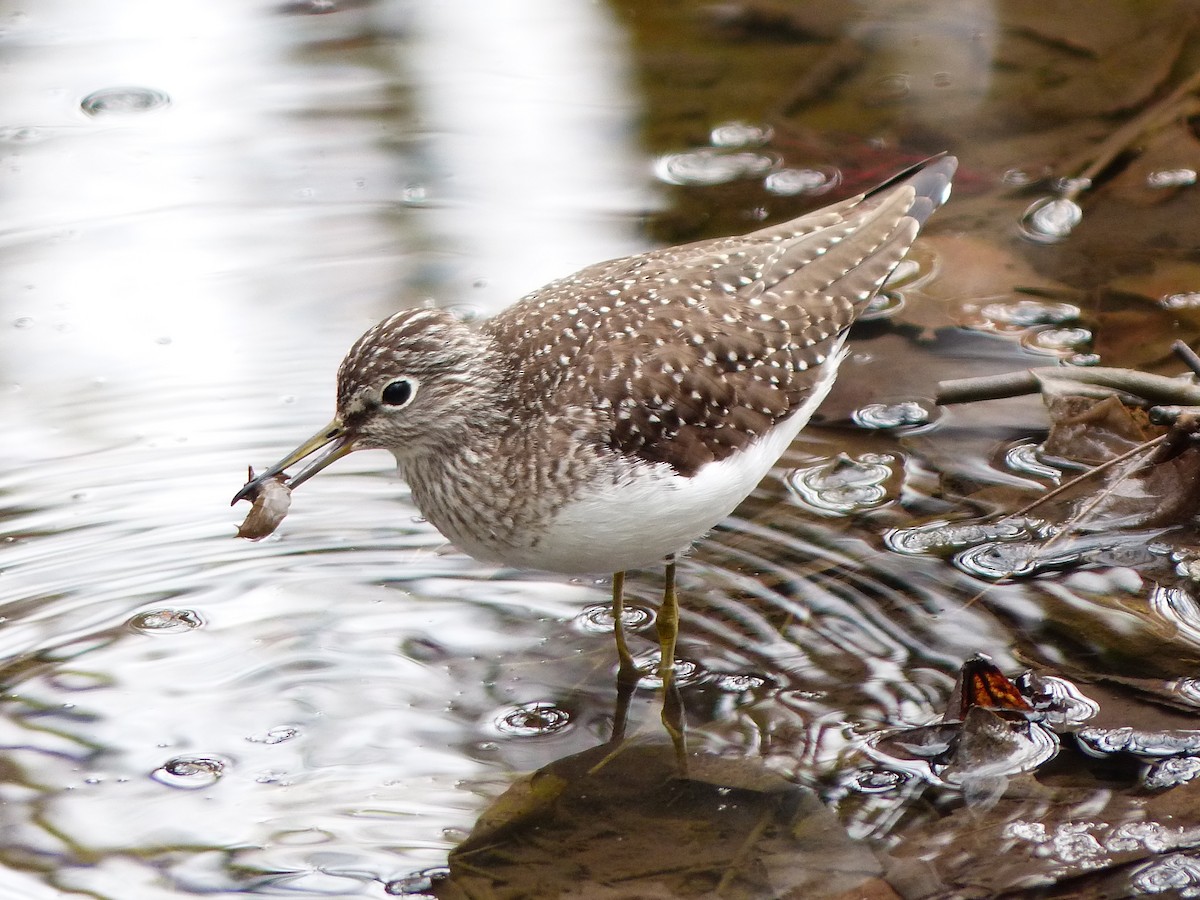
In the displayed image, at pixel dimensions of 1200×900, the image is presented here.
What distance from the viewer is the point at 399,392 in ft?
19.9

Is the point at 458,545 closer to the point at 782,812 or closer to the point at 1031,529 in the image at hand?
the point at 782,812

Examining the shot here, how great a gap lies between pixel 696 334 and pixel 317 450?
1.61 meters

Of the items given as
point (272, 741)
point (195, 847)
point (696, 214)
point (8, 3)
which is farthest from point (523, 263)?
point (8, 3)

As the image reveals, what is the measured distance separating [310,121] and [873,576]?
6114mm

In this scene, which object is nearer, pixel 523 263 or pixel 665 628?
pixel 665 628

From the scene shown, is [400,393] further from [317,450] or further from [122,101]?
[122,101]

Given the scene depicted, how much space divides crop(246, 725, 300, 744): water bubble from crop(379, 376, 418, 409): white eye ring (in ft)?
4.60

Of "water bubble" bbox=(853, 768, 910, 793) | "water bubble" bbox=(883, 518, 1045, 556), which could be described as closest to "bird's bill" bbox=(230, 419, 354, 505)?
"water bubble" bbox=(853, 768, 910, 793)

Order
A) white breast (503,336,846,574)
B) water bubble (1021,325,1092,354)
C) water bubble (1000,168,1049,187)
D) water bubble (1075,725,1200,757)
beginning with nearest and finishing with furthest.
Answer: water bubble (1075,725,1200,757)
white breast (503,336,846,574)
water bubble (1021,325,1092,354)
water bubble (1000,168,1049,187)

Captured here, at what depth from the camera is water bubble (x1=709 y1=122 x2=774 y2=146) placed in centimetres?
1052

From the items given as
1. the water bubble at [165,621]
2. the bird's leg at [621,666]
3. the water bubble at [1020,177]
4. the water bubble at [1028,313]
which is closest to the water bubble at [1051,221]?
the water bubble at [1020,177]

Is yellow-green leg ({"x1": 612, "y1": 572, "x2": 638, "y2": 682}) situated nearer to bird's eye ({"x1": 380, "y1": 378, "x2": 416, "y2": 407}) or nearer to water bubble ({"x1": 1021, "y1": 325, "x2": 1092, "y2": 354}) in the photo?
bird's eye ({"x1": 380, "y1": 378, "x2": 416, "y2": 407})

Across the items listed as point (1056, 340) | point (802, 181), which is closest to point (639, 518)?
point (1056, 340)

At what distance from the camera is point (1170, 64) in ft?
34.2
